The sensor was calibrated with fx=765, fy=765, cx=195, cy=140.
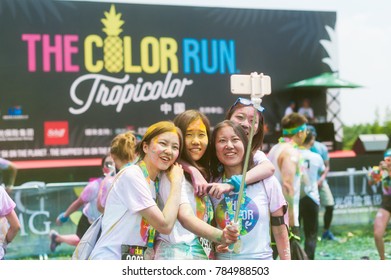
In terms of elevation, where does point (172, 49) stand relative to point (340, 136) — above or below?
above

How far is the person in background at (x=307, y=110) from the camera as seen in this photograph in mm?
6258

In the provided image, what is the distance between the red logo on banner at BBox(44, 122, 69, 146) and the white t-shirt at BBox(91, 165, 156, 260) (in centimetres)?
319

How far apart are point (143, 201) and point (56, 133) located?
333 cm

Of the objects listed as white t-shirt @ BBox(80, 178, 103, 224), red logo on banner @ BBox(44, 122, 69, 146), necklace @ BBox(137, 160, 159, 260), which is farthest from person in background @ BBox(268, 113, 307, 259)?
red logo on banner @ BBox(44, 122, 69, 146)

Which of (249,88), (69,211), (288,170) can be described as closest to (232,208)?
(249,88)

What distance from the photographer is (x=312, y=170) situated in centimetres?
506

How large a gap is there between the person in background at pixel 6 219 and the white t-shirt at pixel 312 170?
2.22 m

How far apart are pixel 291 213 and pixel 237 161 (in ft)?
5.37

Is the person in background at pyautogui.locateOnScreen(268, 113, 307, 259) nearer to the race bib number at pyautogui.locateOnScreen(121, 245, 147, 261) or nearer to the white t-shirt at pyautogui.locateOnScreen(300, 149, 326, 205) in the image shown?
the white t-shirt at pyautogui.locateOnScreen(300, 149, 326, 205)

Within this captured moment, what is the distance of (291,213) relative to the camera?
4.19 meters

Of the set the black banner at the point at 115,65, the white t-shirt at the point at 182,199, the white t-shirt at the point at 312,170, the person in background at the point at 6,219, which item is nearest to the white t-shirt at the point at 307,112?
the black banner at the point at 115,65

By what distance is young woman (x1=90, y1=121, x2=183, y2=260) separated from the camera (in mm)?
2451
